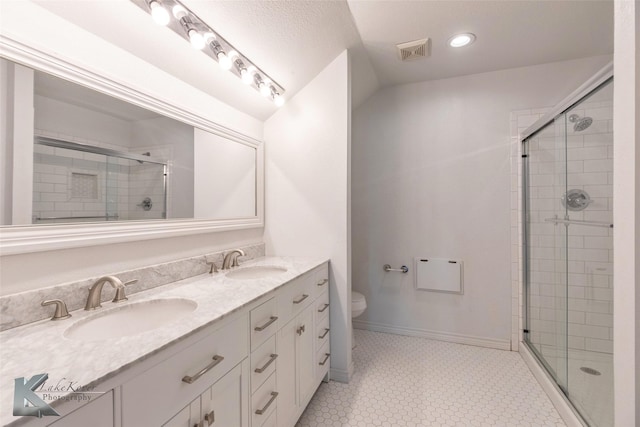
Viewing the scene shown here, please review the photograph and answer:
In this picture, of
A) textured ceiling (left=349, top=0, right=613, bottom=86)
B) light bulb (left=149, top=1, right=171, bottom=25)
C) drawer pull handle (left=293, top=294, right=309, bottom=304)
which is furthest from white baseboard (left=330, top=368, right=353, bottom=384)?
textured ceiling (left=349, top=0, right=613, bottom=86)

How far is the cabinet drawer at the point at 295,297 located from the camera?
51.6 inches

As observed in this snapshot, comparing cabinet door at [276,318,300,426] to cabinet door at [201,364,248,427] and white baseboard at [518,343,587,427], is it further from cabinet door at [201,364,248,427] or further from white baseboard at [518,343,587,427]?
white baseboard at [518,343,587,427]

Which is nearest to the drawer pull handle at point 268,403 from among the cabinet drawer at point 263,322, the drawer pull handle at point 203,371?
the cabinet drawer at point 263,322

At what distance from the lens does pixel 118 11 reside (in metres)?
1.07

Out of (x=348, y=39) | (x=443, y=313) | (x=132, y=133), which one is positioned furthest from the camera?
(x=443, y=313)

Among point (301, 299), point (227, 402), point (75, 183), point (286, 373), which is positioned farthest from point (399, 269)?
point (75, 183)

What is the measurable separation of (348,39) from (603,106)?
1508mm

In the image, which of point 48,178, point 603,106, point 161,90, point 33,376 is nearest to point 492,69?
point 603,106

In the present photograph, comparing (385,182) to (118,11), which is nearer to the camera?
(118,11)

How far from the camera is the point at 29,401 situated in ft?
1.62

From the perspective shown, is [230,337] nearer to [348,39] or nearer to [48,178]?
[48,178]

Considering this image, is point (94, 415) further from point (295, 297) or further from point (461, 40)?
point (461, 40)

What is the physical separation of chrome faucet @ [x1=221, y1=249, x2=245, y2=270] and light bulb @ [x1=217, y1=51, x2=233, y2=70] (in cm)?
102

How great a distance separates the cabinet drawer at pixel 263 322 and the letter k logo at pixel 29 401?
2.00 ft
